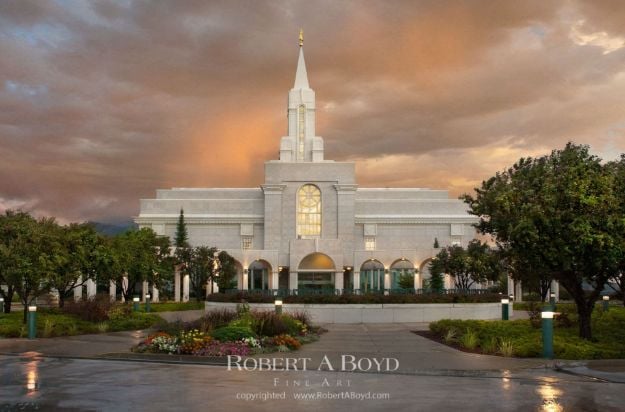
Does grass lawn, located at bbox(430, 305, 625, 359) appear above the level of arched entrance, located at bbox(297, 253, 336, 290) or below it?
below

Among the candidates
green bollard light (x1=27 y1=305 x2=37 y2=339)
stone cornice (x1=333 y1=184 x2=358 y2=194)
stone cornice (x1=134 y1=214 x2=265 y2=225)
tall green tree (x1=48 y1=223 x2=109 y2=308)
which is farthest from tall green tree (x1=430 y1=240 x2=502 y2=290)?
stone cornice (x1=134 y1=214 x2=265 y2=225)

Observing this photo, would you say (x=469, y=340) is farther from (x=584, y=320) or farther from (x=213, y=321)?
(x=213, y=321)

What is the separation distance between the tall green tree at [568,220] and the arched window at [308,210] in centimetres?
5263

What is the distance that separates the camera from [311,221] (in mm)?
76000

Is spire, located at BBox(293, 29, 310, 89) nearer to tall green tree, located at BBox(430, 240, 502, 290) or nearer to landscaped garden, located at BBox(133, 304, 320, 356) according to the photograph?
tall green tree, located at BBox(430, 240, 502, 290)

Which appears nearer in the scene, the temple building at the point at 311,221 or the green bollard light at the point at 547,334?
the green bollard light at the point at 547,334

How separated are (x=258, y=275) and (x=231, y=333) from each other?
56.3m

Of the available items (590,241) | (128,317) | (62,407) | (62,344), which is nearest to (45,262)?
(128,317)

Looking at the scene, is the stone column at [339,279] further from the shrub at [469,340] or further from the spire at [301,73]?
the shrub at [469,340]

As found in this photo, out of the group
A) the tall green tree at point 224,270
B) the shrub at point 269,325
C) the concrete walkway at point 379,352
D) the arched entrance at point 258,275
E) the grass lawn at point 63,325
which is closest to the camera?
the concrete walkway at point 379,352

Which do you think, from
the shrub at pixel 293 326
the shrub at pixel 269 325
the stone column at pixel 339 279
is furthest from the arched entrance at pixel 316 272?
the shrub at pixel 269 325

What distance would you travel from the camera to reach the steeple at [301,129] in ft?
265

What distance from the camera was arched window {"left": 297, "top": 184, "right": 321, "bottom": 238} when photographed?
7600 centimetres

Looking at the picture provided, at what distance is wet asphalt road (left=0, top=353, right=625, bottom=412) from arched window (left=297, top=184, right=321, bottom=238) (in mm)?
58421
